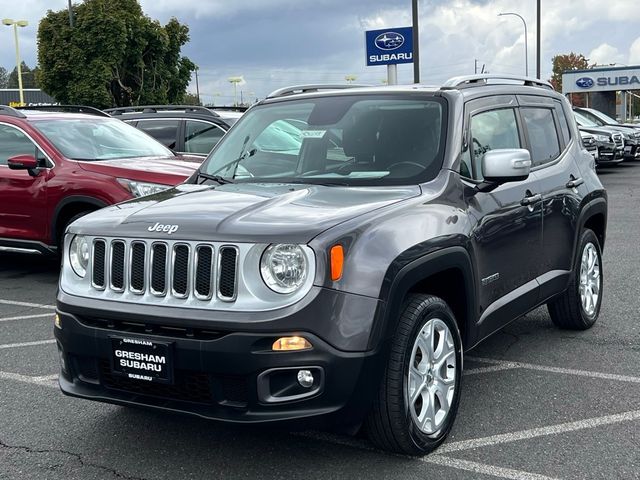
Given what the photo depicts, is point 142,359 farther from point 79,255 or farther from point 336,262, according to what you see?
point 336,262

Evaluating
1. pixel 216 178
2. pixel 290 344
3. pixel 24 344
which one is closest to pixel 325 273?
pixel 290 344

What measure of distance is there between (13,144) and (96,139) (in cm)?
86

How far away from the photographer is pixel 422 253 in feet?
12.0

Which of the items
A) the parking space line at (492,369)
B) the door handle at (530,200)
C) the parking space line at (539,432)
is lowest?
the parking space line at (539,432)

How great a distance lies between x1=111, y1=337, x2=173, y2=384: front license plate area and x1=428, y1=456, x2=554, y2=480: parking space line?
1.29 meters

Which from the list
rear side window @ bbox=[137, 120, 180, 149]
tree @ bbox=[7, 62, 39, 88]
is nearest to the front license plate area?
rear side window @ bbox=[137, 120, 180, 149]

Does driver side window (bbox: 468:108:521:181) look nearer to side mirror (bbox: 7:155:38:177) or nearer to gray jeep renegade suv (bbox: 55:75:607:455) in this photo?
gray jeep renegade suv (bbox: 55:75:607:455)

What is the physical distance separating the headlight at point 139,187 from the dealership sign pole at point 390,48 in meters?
12.7

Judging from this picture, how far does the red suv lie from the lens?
25.7ft

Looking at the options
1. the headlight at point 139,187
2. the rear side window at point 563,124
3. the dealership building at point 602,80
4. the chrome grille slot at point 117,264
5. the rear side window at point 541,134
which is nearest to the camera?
the chrome grille slot at point 117,264

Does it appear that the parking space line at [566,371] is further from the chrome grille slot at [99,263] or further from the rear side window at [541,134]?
the chrome grille slot at [99,263]

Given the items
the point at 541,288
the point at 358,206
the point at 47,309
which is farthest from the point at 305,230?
the point at 47,309

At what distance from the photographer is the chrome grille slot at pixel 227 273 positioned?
328cm

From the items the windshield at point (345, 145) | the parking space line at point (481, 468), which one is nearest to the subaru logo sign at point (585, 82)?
the windshield at point (345, 145)
